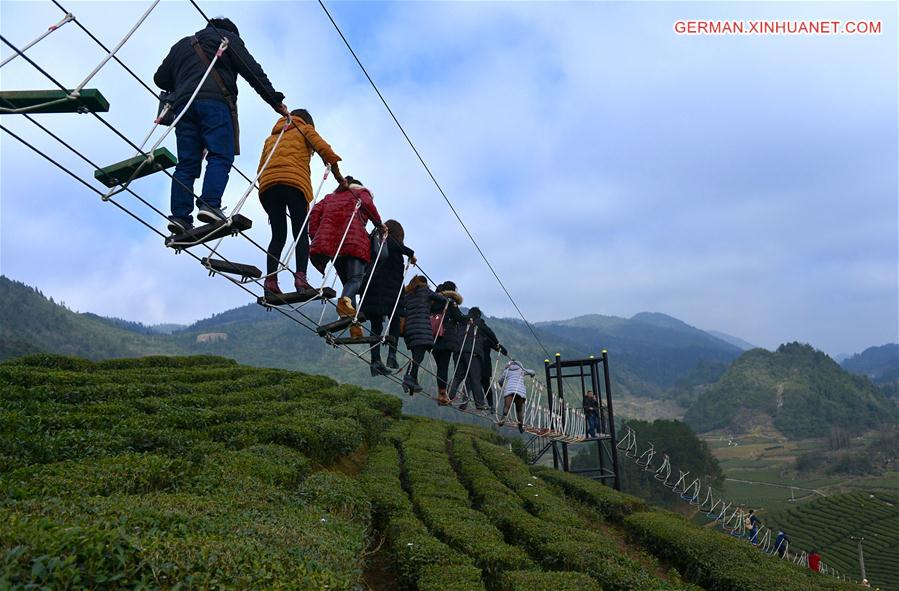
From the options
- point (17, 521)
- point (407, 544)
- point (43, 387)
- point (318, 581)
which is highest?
point (43, 387)

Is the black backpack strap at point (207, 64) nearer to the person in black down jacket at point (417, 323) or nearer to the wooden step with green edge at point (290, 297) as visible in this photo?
the wooden step with green edge at point (290, 297)

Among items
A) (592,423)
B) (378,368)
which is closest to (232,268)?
(378,368)

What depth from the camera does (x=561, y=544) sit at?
289 inches

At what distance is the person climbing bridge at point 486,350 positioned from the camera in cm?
955

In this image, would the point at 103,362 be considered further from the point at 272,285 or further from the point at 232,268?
the point at 232,268

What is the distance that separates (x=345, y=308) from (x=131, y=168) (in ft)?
7.59

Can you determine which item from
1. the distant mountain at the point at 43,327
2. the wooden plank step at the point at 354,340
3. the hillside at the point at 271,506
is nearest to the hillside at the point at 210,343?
the distant mountain at the point at 43,327

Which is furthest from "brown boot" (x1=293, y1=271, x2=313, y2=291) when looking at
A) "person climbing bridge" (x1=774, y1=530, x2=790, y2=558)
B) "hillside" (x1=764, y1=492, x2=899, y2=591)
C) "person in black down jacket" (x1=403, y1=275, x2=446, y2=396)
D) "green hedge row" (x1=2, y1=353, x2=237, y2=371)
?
"hillside" (x1=764, y1=492, x2=899, y2=591)

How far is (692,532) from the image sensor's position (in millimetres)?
9844

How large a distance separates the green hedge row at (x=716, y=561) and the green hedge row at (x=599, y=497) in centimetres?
133

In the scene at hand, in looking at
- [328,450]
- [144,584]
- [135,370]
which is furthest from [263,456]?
[135,370]

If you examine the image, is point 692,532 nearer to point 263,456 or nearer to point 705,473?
point 263,456

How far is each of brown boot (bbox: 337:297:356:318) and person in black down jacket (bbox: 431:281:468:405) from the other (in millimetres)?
3192

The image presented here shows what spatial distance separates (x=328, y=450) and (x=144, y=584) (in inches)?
275
